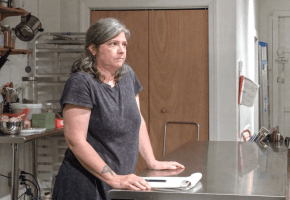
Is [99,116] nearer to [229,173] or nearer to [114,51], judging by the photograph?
[114,51]

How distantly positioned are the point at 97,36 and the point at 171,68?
7.76 ft

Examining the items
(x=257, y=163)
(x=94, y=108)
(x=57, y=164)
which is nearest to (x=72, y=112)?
(x=94, y=108)

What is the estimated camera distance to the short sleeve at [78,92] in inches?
61.1

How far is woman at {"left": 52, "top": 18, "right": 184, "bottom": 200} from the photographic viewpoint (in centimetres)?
156

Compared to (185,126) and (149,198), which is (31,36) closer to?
(185,126)

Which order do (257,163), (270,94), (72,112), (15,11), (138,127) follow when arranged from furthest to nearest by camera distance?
(270,94) < (15,11) < (257,163) < (138,127) < (72,112)

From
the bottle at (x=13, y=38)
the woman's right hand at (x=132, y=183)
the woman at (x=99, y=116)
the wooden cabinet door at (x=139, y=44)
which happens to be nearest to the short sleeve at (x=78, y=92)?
the woman at (x=99, y=116)

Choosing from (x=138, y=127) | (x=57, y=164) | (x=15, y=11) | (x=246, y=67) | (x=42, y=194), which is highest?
(x=15, y=11)

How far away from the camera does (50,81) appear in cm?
371

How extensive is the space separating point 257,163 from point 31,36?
2.15 m

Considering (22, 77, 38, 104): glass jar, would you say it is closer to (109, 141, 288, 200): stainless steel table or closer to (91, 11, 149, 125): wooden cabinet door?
(91, 11, 149, 125): wooden cabinet door

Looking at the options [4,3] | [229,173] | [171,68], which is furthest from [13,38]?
[229,173]

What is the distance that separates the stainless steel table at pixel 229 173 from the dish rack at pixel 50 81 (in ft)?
5.26

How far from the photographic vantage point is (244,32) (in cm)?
454
